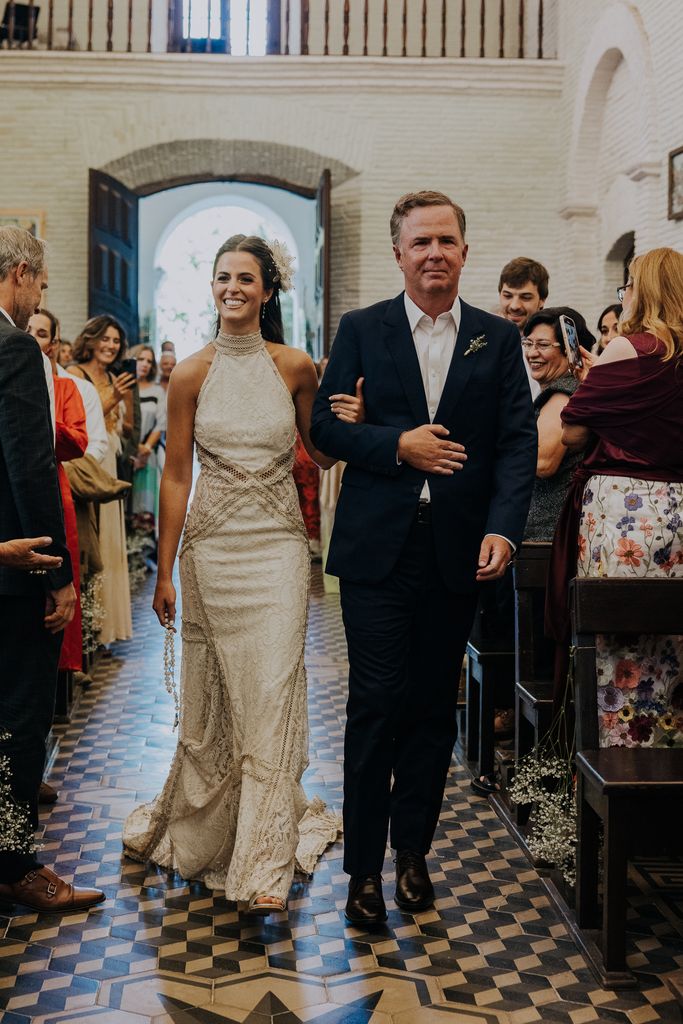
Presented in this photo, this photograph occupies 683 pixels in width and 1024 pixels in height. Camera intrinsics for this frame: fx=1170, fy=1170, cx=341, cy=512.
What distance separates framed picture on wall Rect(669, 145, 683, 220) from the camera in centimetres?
902

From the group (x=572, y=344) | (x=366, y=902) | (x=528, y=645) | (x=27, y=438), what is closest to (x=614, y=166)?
(x=572, y=344)

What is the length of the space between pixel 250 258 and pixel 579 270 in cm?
921

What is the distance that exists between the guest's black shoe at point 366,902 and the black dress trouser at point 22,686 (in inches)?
37.1

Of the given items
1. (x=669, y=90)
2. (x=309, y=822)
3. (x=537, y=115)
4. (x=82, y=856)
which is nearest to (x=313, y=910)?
(x=309, y=822)

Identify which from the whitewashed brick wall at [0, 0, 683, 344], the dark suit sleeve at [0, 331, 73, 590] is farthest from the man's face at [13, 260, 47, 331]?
the whitewashed brick wall at [0, 0, 683, 344]

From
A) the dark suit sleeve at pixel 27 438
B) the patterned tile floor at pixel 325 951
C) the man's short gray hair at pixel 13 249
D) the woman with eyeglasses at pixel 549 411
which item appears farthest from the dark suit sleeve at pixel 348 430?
the patterned tile floor at pixel 325 951

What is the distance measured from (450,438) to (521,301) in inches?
90.3

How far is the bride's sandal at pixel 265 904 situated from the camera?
3.23 m

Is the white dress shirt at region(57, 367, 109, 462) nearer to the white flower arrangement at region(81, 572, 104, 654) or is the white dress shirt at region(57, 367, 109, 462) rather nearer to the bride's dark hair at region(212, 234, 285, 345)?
the white flower arrangement at region(81, 572, 104, 654)

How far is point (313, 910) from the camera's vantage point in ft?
11.4

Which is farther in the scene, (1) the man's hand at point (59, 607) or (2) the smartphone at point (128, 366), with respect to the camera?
(2) the smartphone at point (128, 366)

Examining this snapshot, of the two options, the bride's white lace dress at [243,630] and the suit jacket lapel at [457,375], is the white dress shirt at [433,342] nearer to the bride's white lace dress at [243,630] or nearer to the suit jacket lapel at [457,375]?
the suit jacket lapel at [457,375]

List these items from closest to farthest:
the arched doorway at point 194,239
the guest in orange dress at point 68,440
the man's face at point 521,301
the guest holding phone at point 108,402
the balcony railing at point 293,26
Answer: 1. the guest in orange dress at point 68,440
2. the man's face at point 521,301
3. the guest holding phone at point 108,402
4. the balcony railing at point 293,26
5. the arched doorway at point 194,239

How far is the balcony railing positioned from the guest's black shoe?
433 inches
